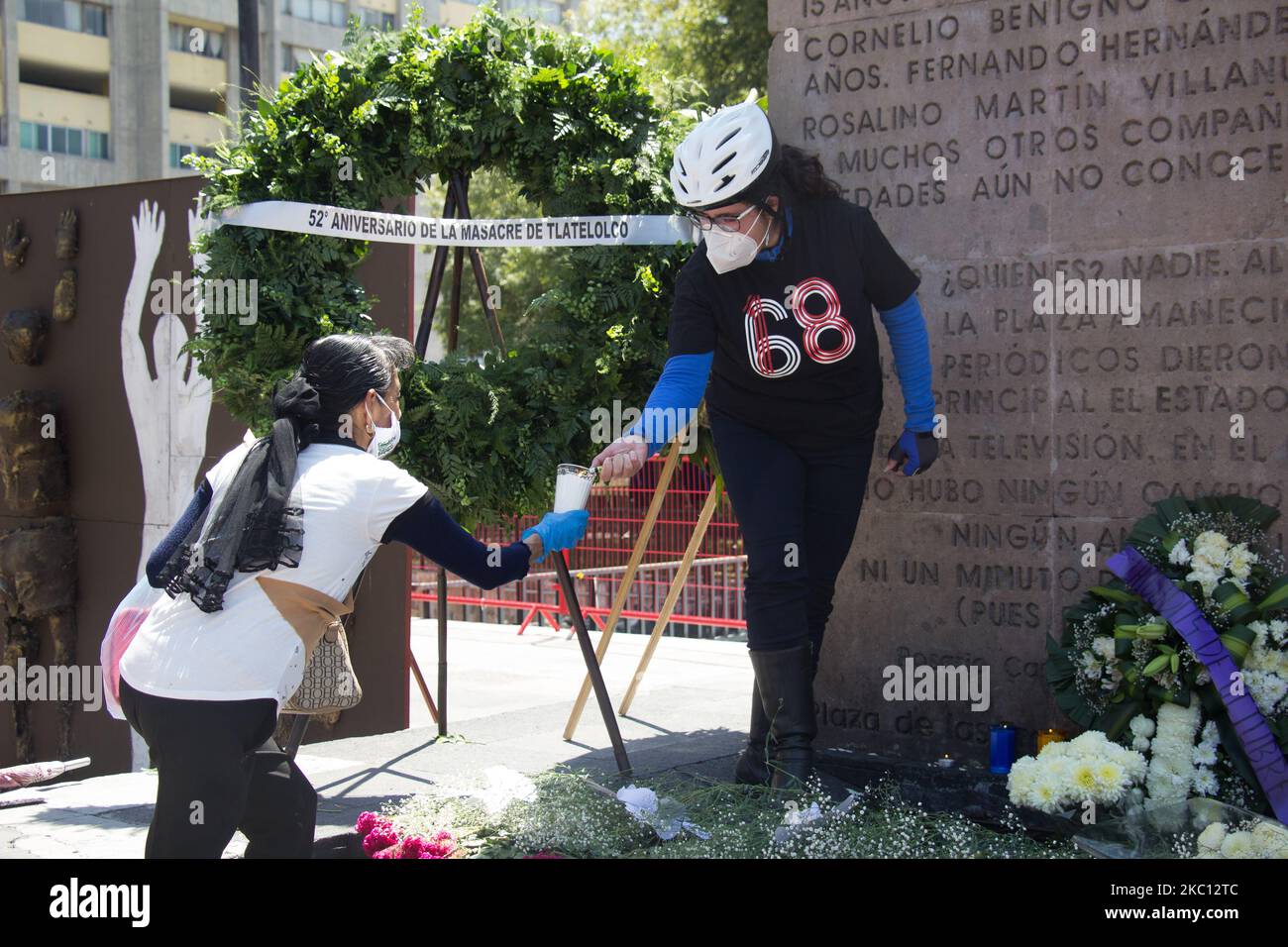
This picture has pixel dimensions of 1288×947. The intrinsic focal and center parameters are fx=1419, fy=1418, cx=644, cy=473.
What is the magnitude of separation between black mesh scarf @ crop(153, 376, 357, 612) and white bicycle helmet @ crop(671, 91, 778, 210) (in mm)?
1686

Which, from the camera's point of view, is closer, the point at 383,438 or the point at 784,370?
the point at 383,438

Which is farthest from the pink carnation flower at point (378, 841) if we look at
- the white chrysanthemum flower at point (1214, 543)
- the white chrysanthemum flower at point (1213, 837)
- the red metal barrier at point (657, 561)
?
the red metal barrier at point (657, 561)

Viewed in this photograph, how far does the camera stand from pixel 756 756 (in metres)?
5.00

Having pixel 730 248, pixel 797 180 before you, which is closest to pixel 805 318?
pixel 730 248

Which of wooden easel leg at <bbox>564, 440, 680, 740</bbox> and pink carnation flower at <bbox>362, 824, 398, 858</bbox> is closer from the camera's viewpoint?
pink carnation flower at <bbox>362, 824, 398, 858</bbox>

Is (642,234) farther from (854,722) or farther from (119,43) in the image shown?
(119,43)

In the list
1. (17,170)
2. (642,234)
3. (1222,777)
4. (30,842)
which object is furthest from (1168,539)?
(17,170)

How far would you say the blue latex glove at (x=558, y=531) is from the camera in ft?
13.0

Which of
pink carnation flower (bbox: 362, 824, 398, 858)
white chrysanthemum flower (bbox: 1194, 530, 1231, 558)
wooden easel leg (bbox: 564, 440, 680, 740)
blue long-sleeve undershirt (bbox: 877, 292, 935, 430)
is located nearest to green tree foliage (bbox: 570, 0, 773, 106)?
wooden easel leg (bbox: 564, 440, 680, 740)

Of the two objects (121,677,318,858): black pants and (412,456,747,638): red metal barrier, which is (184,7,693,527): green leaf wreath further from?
(412,456,747,638): red metal barrier

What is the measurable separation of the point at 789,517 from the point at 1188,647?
4.27ft

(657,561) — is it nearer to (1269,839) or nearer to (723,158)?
(723,158)

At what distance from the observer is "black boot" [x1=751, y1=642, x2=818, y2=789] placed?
14.6ft
